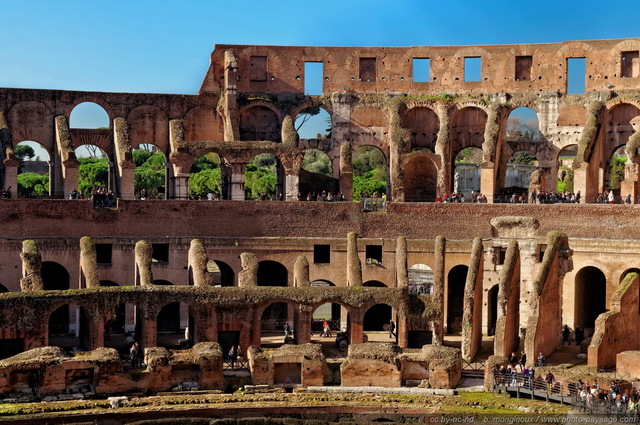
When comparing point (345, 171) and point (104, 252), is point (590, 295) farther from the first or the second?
point (104, 252)

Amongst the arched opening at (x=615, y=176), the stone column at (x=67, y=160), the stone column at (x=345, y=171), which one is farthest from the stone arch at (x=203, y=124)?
the arched opening at (x=615, y=176)

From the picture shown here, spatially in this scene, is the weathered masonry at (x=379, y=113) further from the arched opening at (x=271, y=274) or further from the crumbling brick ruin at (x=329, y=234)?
the arched opening at (x=271, y=274)

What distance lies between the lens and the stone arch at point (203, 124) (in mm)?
51750

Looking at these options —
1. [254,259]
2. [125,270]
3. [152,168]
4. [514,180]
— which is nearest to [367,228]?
[254,259]

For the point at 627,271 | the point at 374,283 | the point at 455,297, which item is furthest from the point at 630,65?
the point at 374,283

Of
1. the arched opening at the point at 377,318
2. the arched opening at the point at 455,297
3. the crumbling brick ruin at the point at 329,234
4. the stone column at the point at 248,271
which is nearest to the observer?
the crumbling brick ruin at the point at 329,234

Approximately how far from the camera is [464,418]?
33.8m

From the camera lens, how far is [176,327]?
4566 centimetres

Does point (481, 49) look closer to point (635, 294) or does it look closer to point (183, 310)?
point (635, 294)

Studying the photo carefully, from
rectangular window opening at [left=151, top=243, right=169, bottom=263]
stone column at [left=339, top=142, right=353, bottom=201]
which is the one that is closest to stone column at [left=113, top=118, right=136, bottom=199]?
rectangular window opening at [left=151, top=243, right=169, bottom=263]

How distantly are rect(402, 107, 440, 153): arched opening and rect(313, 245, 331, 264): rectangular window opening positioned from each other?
30.1 ft

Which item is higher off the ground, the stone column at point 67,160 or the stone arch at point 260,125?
the stone arch at point 260,125

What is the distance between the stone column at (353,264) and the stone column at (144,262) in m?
7.72

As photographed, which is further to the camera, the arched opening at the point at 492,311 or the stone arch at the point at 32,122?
the stone arch at the point at 32,122
